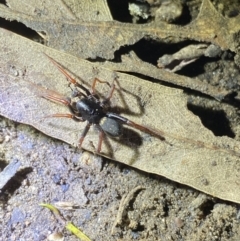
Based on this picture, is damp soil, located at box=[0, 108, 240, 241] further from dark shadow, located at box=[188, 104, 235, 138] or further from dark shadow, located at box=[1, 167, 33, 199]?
dark shadow, located at box=[188, 104, 235, 138]

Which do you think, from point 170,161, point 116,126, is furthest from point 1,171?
point 170,161

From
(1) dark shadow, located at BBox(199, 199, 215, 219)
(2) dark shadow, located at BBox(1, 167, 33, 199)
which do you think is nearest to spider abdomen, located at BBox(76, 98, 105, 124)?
(2) dark shadow, located at BBox(1, 167, 33, 199)

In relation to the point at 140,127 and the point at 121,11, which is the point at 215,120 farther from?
the point at 121,11

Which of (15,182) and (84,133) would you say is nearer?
(84,133)

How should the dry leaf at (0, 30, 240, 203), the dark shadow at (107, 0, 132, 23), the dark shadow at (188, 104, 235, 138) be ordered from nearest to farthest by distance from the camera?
the dry leaf at (0, 30, 240, 203)
the dark shadow at (188, 104, 235, 138)
the dark shadow at (107, 0, 132, 23)

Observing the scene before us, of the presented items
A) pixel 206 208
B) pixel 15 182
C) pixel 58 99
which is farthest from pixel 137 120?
pixel 15 182

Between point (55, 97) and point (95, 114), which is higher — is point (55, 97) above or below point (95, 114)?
below

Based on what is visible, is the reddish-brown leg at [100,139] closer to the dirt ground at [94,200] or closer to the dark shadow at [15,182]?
the dirt ground at [94,200]
